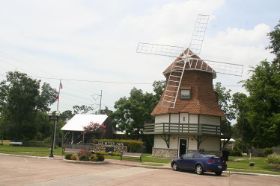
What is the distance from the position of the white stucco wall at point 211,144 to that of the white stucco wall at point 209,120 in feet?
5.84

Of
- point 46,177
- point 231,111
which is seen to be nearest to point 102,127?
point 231,111

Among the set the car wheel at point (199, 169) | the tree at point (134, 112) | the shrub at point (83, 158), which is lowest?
the car wheel at point (199, 169)

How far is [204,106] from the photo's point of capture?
2051 inches

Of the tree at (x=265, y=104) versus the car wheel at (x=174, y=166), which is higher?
the tree at (x=265, y=104)

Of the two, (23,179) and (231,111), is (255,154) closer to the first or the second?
(231,111)

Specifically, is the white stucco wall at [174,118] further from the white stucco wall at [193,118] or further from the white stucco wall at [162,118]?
the white stucco wall at [193,118]

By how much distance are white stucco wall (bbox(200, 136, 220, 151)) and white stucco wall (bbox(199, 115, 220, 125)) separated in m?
1.78

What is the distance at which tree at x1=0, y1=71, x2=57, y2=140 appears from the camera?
77.2m

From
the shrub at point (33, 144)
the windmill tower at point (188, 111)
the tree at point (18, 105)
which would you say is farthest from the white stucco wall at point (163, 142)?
the tree at point (18, 105)

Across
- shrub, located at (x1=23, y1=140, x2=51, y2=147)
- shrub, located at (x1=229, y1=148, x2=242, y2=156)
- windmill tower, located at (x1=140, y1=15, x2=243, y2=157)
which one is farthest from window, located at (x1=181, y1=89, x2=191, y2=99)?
shrub, located at (x1=23, y1=140, x2=51, y2=147)

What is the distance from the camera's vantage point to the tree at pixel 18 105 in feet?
253

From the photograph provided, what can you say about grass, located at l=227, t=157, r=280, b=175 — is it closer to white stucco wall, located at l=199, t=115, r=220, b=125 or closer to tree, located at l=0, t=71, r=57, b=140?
white stucco wall, located at l=199, t=115, r=220, b=125

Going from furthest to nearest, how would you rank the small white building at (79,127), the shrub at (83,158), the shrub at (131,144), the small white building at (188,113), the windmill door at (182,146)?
the small white building at (79,127)
the shrub at (131,144)
the windmill door at (182,146)
the small white building at (188,113)
the shrub at (83,158)

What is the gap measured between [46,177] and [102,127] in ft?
160
